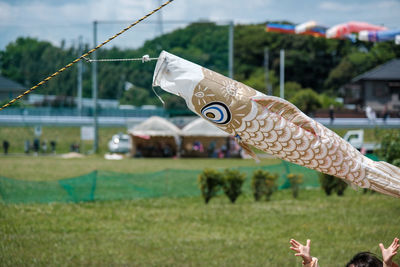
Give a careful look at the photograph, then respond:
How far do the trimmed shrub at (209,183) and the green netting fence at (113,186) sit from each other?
1.03 meters

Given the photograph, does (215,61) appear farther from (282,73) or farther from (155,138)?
(282,73)

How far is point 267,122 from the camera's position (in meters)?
4.31

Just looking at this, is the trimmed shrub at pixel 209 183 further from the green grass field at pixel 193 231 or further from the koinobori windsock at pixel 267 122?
the koinobori windsock at pixel 267 122

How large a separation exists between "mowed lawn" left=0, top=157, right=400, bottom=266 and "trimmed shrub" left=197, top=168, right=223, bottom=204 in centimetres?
26

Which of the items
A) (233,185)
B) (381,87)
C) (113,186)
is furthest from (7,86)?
(233,185)

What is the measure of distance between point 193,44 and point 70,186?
2557 centimetres

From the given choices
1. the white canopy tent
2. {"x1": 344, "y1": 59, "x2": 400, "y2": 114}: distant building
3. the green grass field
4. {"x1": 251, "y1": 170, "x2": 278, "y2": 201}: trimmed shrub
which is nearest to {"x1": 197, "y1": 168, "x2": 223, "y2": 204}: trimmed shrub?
the green grass field

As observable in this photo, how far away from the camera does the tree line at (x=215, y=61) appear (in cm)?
3467

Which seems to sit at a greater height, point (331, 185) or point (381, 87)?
point (381, 87)

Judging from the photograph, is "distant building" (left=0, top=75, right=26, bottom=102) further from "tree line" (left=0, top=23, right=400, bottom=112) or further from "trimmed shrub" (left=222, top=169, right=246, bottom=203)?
"trimmed shrub" (left=222, top=169, right=246, bottom=203)

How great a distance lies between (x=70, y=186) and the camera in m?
15.1

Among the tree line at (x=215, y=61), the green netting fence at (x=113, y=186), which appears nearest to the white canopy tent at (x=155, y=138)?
the tree line at (x=215, y=61)

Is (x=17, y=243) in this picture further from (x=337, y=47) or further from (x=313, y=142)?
(x=337, y=47)

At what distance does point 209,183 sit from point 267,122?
444 inches
